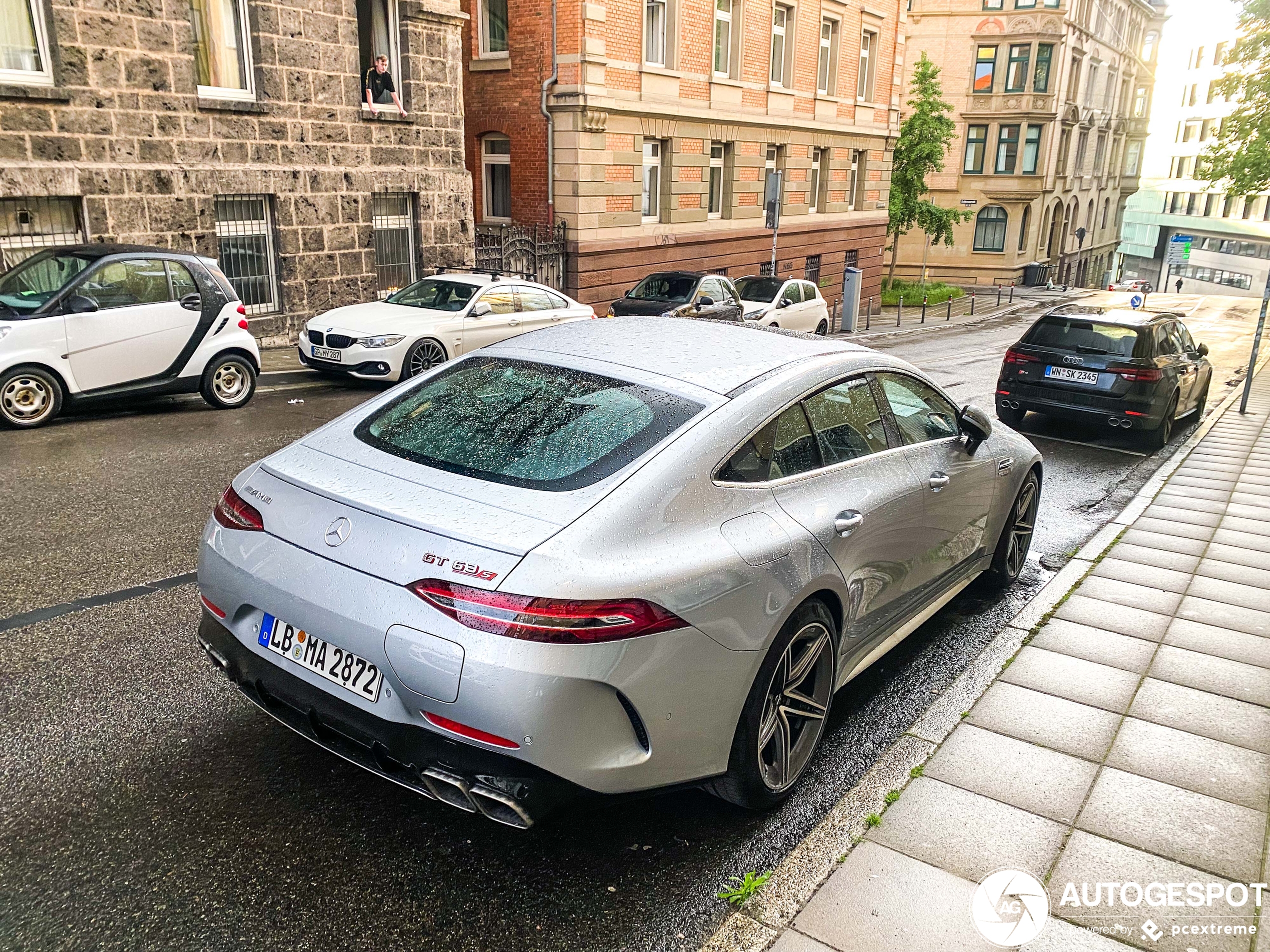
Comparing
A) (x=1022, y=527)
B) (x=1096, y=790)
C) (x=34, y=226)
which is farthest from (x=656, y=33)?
(x=1096, y=790)

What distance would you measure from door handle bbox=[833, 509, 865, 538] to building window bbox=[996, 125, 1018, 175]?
5821 cm

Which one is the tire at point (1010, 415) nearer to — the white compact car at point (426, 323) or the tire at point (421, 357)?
the white compact car at point (426, 323)

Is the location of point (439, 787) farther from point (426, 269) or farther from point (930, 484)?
point (426, 269)

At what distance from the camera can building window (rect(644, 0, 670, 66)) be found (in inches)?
927

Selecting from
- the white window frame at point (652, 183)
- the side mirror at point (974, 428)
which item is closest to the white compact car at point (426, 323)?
the side mirror at point (974, 428)

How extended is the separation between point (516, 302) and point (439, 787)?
11287mm

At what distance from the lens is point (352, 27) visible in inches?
656

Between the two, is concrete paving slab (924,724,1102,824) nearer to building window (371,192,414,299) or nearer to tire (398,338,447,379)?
tire (398,338,447,379)

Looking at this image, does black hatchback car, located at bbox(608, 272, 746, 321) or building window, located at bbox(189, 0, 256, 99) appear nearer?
building window, located at bbox(189, 0, 256, 99)

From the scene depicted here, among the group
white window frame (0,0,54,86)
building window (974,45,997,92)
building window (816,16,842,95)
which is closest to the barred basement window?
white window frame (0,0,54,86)

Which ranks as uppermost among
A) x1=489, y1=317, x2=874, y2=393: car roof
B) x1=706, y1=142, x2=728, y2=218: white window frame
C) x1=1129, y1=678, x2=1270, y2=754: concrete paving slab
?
x1=706, y1=142, x2=728, y2=218: white window frame

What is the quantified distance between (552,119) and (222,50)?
822 cm

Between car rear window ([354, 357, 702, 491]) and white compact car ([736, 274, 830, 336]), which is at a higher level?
car rear window ([354, 357, 702, 491])

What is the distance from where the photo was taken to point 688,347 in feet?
14.0
